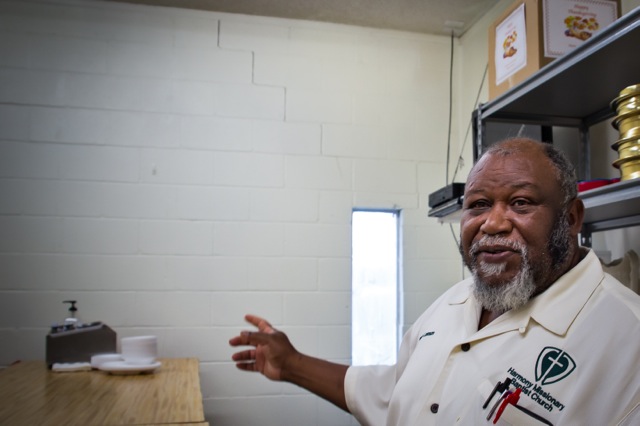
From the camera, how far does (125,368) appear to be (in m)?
2.33

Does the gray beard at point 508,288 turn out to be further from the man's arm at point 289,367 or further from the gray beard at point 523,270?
the man's arm at point 289,367

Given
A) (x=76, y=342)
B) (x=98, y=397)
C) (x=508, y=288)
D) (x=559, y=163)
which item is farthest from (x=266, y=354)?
(x=76, y=342)

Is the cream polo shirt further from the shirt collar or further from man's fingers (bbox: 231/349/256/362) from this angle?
man's fingers (bbox: 231/349/256/362)

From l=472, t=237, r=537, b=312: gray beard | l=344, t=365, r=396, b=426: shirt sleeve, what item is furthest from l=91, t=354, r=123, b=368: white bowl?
l=472, t=237, r=537, b=312: gray beard

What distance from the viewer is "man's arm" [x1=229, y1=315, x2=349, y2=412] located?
1.80m

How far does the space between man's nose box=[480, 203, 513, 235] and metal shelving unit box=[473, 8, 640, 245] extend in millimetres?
369

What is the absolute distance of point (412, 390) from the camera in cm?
153

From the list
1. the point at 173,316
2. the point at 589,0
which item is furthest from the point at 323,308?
the point at 589,0

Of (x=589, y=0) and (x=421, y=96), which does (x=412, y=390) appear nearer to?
(x=589, y=0)

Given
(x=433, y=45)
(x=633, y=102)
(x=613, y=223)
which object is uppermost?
(x=433, y=45)

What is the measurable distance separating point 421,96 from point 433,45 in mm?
346

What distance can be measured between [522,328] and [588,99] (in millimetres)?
1253

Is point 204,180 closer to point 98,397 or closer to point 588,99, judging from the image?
point 98,397

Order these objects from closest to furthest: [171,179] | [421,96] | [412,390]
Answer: [412,390], [171,179], [421,96]
